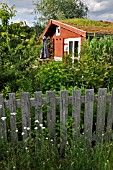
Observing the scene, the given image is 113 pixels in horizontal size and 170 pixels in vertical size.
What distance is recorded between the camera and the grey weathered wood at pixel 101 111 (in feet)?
11.5

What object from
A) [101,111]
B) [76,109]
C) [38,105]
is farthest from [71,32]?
[38,105]

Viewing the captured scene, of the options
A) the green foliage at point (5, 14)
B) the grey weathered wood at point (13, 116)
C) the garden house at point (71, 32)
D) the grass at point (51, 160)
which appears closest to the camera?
the grass at point (51, 160)

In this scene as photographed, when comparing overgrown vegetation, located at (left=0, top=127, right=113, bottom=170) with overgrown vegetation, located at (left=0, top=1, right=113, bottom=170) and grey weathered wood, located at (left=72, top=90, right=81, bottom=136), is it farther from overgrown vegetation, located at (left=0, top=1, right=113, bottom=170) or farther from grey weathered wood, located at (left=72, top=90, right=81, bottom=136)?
grey weathered wood, located at (left=72, top=90, right=81, bottom=136)

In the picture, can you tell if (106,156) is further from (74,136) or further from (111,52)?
(111,52)

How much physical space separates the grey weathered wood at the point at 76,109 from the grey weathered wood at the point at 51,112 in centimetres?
29

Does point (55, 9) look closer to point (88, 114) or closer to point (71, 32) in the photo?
point (71, 32)

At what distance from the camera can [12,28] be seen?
6.16 m

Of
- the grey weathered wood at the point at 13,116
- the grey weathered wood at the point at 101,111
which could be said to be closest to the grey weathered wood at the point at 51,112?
the grey weathered wood at the point at 13,116

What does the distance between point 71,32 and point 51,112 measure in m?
13.8

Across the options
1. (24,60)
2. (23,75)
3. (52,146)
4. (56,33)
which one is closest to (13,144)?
(52,146)

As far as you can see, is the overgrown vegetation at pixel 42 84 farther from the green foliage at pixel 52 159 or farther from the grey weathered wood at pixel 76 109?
the grey weathered wood at pixel 76 109

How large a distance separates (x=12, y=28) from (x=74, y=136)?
3.76 m

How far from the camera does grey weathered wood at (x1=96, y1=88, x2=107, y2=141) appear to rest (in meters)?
3.51

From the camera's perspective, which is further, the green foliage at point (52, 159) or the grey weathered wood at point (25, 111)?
the grey weathered wood at point (25, 111)
